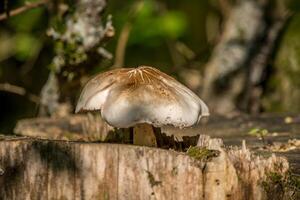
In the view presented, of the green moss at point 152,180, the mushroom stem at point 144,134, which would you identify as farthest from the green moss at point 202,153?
the mushroom stem at point 144,134

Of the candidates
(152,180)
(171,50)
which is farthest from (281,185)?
(171,50)

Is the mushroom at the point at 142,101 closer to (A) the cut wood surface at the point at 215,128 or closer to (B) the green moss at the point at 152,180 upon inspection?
(B) the green moss at the point at 152,180

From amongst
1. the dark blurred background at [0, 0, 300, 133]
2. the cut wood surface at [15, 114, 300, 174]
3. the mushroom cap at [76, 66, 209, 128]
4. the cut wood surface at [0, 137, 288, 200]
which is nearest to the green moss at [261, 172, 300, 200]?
the cut wood surface at [0, 137, 288, 200]

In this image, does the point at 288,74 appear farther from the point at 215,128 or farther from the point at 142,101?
the point at 142,101

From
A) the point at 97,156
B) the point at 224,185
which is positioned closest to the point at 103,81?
the point at 97,156

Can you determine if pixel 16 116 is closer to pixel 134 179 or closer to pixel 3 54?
pixel 3 54

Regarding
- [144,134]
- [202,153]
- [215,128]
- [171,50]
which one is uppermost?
[171,50]

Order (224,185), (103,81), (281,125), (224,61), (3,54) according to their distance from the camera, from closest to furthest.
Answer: (224,185), (103,81), (281,125), (224,61), (3,54)

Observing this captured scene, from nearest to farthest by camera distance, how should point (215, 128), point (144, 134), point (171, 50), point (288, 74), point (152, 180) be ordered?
1. point (152, 180)
2. point (144, 134)
3. point (215, 128)
4. point (288, 74)
5. point (171, 50)
